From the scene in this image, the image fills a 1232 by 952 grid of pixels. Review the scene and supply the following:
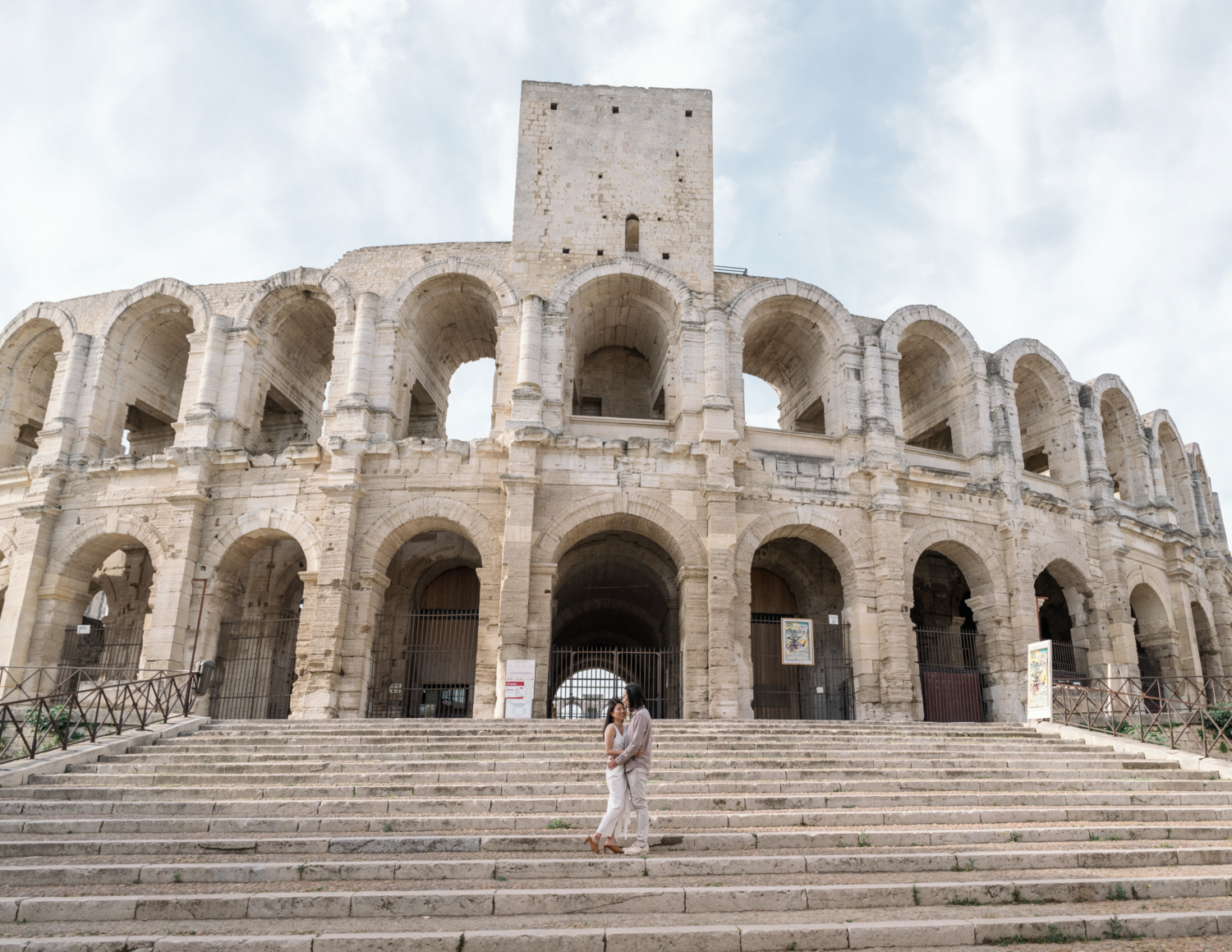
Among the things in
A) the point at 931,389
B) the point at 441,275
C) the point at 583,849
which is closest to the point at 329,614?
the point at 441,275

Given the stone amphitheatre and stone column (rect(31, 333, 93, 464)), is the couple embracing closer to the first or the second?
the stone amphitheatre

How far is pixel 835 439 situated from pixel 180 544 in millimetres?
13649

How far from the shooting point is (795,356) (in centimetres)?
2125

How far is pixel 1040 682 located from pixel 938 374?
9.31m

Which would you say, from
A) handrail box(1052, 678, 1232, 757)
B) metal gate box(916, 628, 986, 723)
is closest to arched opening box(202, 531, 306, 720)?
metal gate box(916, 628, 986, 723)

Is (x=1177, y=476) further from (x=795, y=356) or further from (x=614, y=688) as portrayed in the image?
(x=614, y=688)

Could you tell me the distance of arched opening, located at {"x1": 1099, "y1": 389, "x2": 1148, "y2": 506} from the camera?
22.8m

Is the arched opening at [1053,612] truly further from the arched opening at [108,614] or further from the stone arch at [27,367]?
the stone arch at [27,367]

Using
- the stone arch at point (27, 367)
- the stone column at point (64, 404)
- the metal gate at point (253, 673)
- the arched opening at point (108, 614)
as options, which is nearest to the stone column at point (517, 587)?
the metal gate at point (253, 673)

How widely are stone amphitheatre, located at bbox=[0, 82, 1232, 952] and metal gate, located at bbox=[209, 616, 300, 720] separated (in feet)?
0.35

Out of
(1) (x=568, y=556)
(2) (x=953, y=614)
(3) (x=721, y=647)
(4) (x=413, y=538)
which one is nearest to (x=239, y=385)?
(4) (x=413, y=538)

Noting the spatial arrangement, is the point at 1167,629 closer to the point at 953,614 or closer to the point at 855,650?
the point at 953,614

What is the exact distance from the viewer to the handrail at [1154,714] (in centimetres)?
1250

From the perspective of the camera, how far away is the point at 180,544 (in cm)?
1705
